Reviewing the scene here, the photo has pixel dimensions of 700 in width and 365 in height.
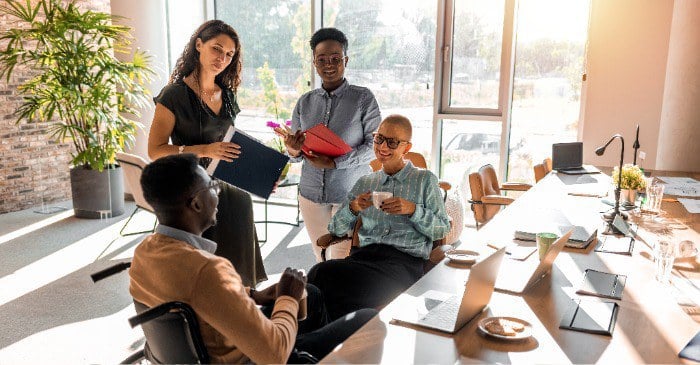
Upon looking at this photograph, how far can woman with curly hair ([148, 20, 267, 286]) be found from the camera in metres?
3.05

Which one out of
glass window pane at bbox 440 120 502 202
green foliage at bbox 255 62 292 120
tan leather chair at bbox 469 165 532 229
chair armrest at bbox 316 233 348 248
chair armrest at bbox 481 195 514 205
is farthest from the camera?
green foliage at bbox 255 62 292 120

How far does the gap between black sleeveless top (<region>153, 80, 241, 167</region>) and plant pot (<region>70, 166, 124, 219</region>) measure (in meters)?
3.57

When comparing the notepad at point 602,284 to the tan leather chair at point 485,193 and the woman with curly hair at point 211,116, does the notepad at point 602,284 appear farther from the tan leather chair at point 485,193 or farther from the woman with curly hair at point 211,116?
the tan leather chair at point 485,193

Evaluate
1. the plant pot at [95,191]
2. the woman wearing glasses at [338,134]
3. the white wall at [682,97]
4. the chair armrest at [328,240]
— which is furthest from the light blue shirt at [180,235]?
the plant pot at [95,191]

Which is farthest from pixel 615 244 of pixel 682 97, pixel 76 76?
pixel 76 76

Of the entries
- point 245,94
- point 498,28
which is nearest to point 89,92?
point 245,94

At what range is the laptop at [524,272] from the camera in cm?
200

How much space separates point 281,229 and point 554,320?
4530 millimetres

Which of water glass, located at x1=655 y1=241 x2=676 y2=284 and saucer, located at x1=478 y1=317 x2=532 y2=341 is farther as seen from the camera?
water glass, located at x1=655 y1=241 x2=676 y2=284

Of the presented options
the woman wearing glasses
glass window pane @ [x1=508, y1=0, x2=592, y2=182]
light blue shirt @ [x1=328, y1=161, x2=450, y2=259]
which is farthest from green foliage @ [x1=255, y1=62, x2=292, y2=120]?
light blue shirt @ [x1=328, y1=161, x2=450, y2=259]

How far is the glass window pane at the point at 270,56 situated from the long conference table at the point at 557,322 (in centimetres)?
455

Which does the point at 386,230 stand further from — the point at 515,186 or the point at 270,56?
the point at 270,56

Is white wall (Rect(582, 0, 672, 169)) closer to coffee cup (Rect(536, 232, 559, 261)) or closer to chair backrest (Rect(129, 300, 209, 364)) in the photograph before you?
coffee cup (Rect(536, 232, 559, 261))

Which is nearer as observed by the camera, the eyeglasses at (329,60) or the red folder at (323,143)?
the red folder at (323,143)
